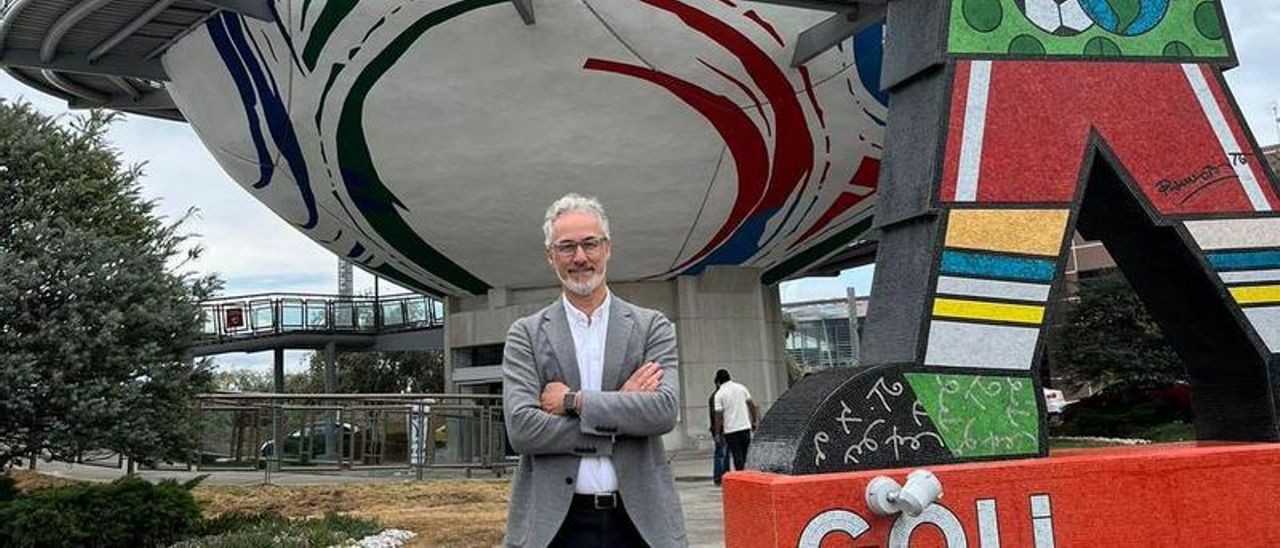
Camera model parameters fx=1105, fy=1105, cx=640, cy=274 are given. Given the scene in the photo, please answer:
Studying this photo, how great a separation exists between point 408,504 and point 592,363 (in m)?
9.18

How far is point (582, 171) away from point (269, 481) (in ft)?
24.0

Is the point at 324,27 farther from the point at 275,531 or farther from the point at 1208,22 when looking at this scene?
the point at 1208,22

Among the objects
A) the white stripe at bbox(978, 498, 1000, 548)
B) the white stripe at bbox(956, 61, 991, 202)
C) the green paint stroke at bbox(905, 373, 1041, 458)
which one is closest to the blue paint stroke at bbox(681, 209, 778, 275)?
the white stripe at bbox(956, 61, 991, 202)

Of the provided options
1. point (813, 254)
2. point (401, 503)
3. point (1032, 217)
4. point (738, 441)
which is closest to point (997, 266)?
point (1032, 217)

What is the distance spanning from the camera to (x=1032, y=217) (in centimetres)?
632

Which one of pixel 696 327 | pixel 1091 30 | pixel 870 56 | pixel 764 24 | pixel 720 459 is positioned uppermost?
pixel 764 24

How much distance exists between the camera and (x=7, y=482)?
10.2 meters

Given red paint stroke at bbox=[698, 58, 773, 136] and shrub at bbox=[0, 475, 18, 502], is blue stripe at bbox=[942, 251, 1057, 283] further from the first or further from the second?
red paint stroke at bbox=[698, 58, 773, 136]

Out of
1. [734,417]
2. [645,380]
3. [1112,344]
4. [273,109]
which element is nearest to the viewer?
[645,380]

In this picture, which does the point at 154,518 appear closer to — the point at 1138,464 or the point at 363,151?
the point at 1138,464

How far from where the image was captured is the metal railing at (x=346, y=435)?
51.8ft

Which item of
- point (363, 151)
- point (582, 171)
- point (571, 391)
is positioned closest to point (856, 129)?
point (582, 171)

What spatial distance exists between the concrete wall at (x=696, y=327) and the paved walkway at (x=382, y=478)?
2902mm

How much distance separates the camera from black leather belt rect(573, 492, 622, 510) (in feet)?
11.3
